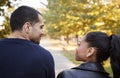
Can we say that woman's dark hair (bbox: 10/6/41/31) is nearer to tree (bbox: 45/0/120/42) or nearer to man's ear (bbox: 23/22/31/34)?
man's ear (bbox: 23/22/31/34)

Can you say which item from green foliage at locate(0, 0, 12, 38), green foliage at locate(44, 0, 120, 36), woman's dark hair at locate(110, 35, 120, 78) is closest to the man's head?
woman's dark hair at locate(110, 35, 120, 78)

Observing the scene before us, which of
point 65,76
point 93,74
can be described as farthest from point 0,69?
point 93,74

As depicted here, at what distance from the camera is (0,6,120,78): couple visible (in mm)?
2660

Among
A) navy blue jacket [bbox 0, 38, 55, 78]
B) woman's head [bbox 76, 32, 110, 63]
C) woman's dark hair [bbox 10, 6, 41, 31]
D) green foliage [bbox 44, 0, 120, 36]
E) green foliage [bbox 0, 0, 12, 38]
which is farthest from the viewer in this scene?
green foliage [bbox 44, 0, 120, 36]

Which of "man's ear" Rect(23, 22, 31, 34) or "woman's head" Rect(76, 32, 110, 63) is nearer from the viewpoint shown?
"man's ear" Rect(23, 22, 31, 34)

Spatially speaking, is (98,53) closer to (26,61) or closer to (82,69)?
(82,69)

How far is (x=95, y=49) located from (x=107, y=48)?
3.7 inches

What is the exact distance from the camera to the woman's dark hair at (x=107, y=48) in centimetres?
285

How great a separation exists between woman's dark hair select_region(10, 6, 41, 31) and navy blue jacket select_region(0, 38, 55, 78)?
117 mm

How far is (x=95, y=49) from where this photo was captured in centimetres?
289

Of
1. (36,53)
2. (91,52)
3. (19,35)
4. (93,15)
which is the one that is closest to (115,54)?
(91,52)

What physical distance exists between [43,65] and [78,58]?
1.22ft

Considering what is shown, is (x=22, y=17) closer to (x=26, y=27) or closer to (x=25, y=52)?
(x=26, y=27)

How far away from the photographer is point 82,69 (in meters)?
2.84
